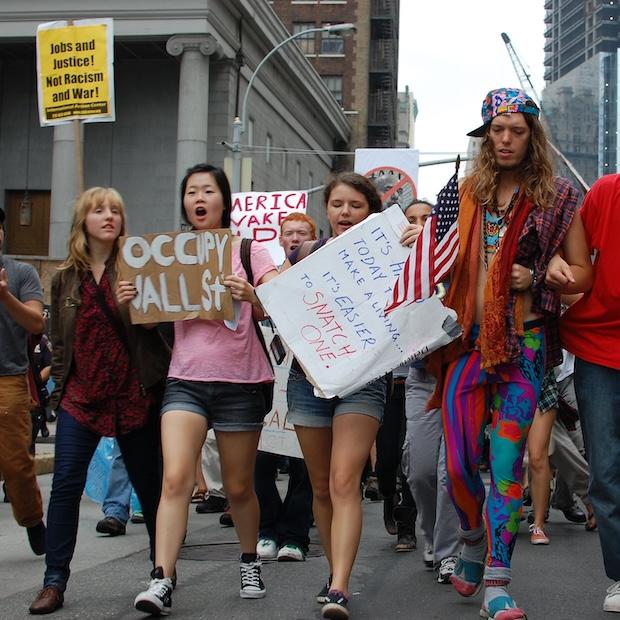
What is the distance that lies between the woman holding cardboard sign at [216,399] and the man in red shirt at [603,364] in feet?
4.56

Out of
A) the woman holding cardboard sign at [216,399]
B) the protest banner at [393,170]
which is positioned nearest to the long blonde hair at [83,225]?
the woman holding cardboard sign at [216,399]

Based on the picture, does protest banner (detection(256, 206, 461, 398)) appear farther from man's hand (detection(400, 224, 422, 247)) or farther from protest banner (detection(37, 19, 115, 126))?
protest banner (detection(37, 19, 115, 126))

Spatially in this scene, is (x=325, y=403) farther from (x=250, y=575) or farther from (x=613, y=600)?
(x=613, y=600)

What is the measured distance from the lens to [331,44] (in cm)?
6969

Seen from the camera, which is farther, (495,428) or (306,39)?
(306,39)

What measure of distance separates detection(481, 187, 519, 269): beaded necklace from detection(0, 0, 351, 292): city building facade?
29.5 metres

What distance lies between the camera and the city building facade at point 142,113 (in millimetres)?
34594

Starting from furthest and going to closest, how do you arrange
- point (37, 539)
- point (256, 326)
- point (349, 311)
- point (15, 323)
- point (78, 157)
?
A: point (78, 157) < point (37, 539) < point (15, 323) < point (256, 326) < point (349, 311)

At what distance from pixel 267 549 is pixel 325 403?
205 centimetres

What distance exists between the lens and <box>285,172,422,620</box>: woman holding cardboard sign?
16.1ft

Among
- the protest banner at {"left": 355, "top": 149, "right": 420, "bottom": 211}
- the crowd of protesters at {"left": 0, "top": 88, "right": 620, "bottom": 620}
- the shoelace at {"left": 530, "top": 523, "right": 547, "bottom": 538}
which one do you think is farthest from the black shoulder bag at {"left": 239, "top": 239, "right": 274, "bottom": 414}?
the protest banner at {"left": 355, "top": 149, "right": 420, "bottom": 211}

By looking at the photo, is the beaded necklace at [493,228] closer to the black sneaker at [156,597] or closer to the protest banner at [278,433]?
the black sneaker at [156,597]

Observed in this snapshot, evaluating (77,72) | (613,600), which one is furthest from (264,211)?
(613,600)

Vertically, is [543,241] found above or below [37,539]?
above
